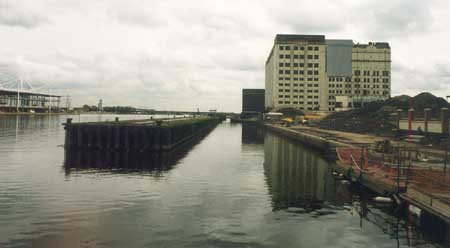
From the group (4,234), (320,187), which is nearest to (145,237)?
(4,234)

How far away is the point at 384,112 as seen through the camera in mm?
100375

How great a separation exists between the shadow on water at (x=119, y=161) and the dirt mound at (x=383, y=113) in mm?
50459

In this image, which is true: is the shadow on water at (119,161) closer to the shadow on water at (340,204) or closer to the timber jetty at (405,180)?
the shadow on water at (340,204)

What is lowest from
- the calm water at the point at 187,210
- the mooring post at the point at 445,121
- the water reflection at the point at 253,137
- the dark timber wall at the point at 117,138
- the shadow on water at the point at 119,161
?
the calm water at the point at 187,210

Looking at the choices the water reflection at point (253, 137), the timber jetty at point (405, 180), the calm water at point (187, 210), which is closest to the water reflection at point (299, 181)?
the calm water at point (187, 210)

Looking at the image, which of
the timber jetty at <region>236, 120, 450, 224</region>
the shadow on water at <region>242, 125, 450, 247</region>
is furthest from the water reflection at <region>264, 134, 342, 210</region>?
the timber jetty at <region>236, 120, 450, 224</region>

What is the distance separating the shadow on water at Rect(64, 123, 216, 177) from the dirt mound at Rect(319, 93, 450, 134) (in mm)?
50459

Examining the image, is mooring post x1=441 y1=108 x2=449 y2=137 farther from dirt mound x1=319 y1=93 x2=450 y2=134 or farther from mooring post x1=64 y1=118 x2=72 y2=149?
mooring post x1=64 y1=118 x2=72 y2=149

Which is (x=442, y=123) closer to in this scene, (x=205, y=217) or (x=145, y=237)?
(x=205, y=217)

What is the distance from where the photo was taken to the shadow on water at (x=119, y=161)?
4244cm

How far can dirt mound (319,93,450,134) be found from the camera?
86.4 meters

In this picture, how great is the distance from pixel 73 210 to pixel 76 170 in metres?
17.9

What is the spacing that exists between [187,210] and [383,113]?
3436 inches

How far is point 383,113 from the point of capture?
99500mm
